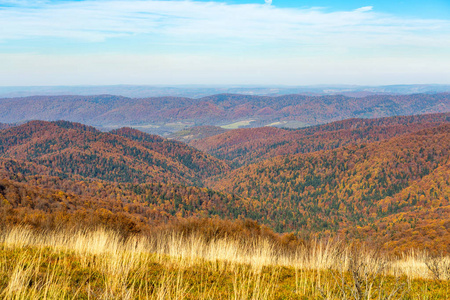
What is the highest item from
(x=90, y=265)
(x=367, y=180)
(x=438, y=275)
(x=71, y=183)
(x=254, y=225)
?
(x=90, y=265)

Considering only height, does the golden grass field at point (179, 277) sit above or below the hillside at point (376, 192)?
above

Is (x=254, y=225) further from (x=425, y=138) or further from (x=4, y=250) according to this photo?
(x=425, y=138)

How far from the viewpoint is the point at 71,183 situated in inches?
4124

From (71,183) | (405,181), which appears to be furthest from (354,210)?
(71,183)

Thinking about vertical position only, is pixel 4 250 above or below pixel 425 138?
above

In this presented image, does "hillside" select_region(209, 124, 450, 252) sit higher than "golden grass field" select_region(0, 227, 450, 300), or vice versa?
"golden grass field" select_region(0, 227, 450, 300)

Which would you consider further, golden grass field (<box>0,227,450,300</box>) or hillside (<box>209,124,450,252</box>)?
hillside (<box>209,124,450,252</box>)

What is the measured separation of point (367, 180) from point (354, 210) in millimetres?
31906

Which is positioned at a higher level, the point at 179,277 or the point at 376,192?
the point at 179,277

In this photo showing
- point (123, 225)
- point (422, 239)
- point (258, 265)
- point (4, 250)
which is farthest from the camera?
point (422, 239)

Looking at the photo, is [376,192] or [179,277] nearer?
[179,277]

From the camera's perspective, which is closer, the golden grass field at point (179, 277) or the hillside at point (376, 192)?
the golden grass field at point (179, 277)

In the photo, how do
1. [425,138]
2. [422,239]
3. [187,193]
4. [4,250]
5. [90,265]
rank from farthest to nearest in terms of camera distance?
[425,138], [187,193], [422,239], [4,250], [90,265]

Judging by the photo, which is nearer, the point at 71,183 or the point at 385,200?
the point at 71,183
